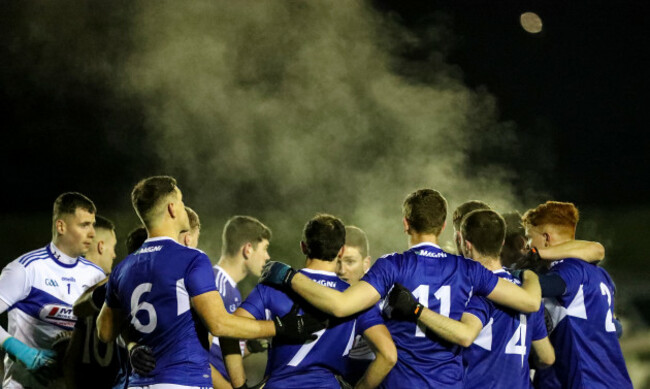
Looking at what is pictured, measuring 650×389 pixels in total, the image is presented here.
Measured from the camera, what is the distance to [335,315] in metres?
3.68

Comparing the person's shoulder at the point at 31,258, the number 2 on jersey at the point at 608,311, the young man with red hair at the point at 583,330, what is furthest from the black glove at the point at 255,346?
the number 2 on jersey at the point at 608,311

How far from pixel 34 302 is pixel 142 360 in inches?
73.6

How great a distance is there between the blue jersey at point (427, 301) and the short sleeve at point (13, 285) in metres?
2.74

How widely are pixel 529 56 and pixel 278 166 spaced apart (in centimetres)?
535

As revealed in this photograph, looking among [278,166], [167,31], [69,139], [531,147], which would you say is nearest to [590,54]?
[531,147]

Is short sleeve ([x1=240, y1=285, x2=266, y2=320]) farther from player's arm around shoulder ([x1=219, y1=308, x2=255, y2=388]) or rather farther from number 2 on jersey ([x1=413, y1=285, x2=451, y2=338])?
number 2 on jersey ([x1=413, y1=285, x2=451, y2=338])

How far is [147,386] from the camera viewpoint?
3625 mm

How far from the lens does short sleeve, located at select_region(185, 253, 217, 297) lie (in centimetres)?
355

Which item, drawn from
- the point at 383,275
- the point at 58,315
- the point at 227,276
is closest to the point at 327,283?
the point at 383,275

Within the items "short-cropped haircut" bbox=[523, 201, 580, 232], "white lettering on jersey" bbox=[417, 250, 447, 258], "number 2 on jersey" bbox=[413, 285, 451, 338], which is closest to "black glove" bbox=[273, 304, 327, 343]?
"number 2 on jersey" bbox=[413, 285, 451, 338]

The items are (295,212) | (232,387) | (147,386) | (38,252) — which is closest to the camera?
(147,386)

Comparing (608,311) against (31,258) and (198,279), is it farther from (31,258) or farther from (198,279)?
(31,258)

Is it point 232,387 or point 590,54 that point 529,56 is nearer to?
point 590,54

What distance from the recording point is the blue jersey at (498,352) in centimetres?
421
